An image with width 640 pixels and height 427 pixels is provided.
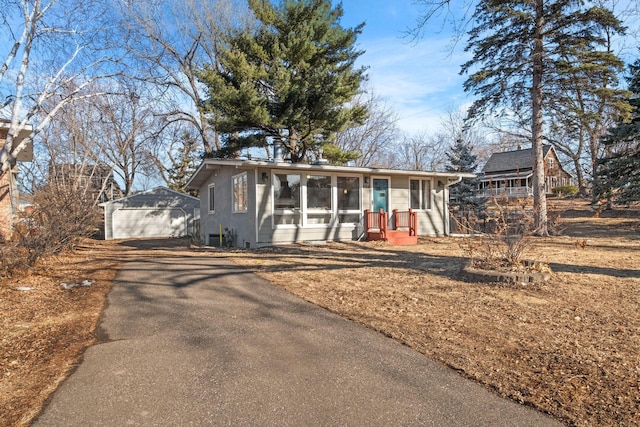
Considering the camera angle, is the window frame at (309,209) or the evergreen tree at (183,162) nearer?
the window frame at (309,209)

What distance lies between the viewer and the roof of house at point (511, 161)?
136ft

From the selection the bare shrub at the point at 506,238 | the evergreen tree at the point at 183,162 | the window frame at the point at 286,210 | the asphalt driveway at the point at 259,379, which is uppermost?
the evergreen tree at the point at 183,162

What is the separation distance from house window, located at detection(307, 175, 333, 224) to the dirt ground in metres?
3.89

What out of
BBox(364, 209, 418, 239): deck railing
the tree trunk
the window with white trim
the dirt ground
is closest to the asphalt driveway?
the dirt ground

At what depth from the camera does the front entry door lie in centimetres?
1398

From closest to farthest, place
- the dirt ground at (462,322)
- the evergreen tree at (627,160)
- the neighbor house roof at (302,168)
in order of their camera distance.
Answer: the dirt ground at (462,322) → the neighbor house roof at (302,168) → the evergreen tree at (627,160)

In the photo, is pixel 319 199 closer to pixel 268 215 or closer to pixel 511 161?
pixel 268 215

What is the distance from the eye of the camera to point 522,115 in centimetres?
1644

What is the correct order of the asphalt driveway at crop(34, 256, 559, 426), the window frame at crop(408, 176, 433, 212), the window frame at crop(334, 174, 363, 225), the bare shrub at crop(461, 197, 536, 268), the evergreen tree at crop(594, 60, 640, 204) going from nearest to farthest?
the asphalt driveway at crop(34, 256, 559, 426) → the bare shrub at crop(461, 197, 536, 268) → the window frame at crop(334, 174, 363, 225) → the window frame at crop(408, 176, 433, 212) → the evergreen tree at crop(594, 60, 640, 204)

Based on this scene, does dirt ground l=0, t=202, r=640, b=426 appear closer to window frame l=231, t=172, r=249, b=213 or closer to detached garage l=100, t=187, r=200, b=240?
window frame l=231, t=172, r=249, b=213

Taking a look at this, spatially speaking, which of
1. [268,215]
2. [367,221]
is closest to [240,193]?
[268,215]

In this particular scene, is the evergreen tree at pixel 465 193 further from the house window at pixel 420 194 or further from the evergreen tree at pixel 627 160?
the evergreen tree at pixel 627 160

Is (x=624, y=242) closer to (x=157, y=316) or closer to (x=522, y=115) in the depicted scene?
(x=522, y=115)

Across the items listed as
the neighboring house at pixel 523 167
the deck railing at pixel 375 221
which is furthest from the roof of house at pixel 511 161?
the deck railing at pixel 375 221
